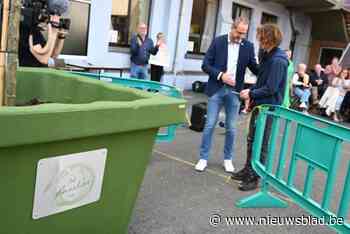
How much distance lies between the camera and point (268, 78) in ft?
12.9

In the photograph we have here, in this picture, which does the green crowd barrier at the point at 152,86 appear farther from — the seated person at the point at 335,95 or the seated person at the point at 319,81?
the seated person at the point at 319,81

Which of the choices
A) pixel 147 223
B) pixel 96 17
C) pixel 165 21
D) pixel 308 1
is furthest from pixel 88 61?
pixel 308 1

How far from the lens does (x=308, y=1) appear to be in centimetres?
1548

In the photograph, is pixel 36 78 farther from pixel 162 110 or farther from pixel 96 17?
pixel 96 17

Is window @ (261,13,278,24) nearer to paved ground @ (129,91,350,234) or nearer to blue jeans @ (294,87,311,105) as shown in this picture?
blue jeans @ (294,87,311,105)

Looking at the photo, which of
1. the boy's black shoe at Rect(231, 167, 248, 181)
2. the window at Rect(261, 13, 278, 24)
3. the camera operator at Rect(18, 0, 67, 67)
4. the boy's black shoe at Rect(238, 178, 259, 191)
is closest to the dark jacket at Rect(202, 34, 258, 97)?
the boy's black shoe at Rect(231, 167, 248, 181)

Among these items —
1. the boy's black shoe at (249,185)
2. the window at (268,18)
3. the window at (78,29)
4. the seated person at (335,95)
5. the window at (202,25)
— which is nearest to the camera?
the boy's black shoe at (249,185)

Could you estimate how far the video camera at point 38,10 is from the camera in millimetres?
3375

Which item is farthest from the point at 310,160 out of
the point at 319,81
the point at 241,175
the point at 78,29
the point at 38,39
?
the point at 319,81

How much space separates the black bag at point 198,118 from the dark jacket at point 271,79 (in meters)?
2.58

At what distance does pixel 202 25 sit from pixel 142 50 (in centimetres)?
425

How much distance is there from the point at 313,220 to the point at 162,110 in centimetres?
206

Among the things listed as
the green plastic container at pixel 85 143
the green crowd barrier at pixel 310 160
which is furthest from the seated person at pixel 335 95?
the green plastic container at pixel 85 143

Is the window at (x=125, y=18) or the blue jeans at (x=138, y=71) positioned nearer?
the blue jeans at (x=138, y=71)
